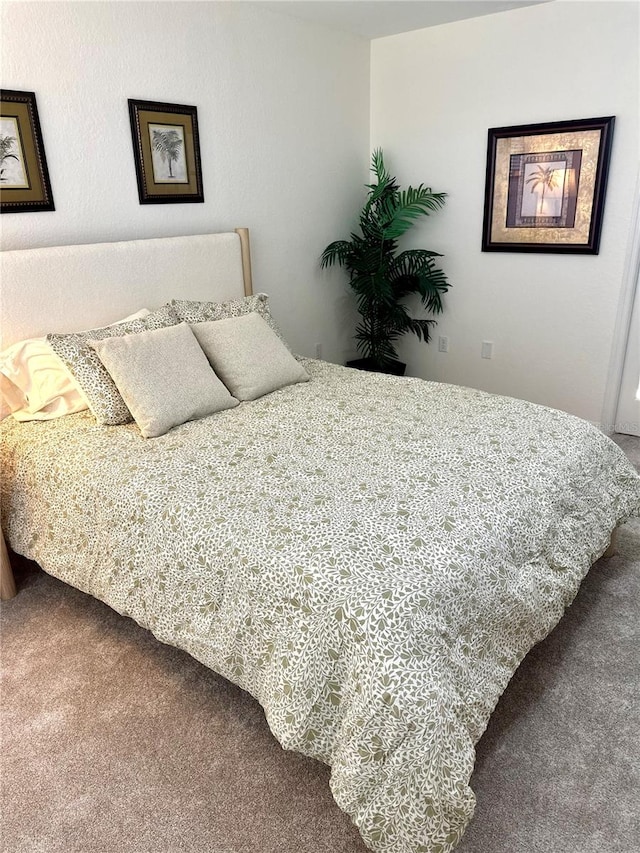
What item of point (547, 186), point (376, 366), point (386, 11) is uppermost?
point (386, 11)

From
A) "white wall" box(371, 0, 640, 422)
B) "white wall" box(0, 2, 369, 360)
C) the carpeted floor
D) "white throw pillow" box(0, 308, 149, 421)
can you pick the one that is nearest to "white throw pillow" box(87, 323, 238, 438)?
"white throw pillow" box(0, 308, 149, 421)

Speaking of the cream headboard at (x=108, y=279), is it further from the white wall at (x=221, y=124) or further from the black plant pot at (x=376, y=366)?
the black plant pot at (x=376, y=366)

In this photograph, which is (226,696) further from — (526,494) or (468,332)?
(468,332)

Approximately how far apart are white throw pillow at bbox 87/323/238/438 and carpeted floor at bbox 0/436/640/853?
0.81m

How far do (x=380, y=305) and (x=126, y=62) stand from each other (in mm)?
2024

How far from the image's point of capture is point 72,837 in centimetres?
152

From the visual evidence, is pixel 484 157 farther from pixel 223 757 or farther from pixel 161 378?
pixel 223 757

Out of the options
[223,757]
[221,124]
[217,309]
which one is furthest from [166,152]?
[223,757]

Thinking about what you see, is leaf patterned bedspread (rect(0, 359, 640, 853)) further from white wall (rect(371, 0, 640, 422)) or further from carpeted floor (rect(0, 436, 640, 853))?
white wall (rect(371, 0, 640, 422))

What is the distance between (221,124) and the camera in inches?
130

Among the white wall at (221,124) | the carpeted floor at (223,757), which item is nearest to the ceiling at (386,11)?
the white wall at (221,124)

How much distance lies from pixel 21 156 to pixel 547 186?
281 cm

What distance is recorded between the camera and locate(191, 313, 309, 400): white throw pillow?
2723 millimetres

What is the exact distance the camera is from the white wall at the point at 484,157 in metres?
3.33
